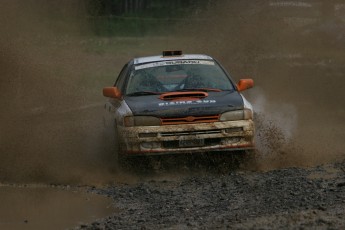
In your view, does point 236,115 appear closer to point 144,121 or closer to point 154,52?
point 144,121

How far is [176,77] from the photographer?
1186cm

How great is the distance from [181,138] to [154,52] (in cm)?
1626

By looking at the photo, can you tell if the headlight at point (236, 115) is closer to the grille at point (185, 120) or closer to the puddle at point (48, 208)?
the grille at point (185, 120)

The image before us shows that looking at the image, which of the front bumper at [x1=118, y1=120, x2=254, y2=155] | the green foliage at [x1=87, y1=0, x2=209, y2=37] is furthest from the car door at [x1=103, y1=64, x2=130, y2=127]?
the green foliage at [x1=87, y1=0, x2=209, y2=37]

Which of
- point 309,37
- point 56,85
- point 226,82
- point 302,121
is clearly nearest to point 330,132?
point 302,121

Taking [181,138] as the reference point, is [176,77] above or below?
above

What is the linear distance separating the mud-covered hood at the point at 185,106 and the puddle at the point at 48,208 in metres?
1.44

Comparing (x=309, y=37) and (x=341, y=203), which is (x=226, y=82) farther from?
(x=309, y=37)

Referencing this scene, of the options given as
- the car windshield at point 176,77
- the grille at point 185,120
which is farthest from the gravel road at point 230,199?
the car windshield at point 176,77

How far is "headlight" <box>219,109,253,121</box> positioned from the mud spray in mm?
592

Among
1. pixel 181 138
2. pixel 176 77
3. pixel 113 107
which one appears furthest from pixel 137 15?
Answer: pixel 181 138

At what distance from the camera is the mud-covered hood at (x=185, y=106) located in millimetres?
10539

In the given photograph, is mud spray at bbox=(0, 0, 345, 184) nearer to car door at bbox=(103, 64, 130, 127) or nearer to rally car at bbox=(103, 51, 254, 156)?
car door at bbox=(103, 64, 130, 127)

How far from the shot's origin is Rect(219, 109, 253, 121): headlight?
10.6 meters
